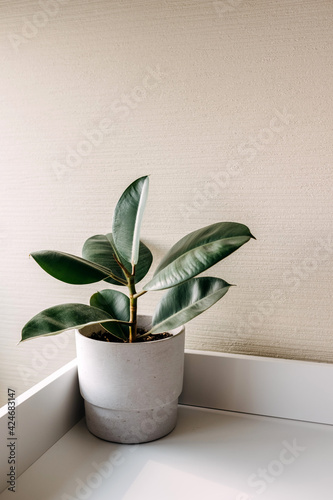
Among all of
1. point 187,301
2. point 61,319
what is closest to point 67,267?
point 61,319

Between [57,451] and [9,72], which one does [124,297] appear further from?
[9,72]

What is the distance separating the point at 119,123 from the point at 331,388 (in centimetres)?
64

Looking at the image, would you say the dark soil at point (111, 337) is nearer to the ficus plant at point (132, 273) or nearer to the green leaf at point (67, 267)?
the ficus plant at point (132, 273)

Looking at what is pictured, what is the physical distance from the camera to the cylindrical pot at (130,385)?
77 cm

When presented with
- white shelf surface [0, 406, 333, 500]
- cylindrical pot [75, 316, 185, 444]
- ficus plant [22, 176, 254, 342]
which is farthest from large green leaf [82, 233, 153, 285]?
white shelf surface [0, 406, 333, 500]

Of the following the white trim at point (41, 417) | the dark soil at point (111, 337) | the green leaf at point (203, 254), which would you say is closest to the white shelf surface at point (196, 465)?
the white trim at point (41, 417)

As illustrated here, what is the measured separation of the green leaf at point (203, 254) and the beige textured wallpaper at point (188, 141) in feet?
0.63

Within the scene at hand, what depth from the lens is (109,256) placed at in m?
0.88

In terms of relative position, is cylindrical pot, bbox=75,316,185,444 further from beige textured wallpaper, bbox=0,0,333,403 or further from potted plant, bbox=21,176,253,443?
beige textured wallpaper, bbox=0,0,333,403

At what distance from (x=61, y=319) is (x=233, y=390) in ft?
1.22

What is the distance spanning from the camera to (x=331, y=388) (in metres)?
0.86

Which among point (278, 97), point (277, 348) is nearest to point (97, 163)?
point (278, 97)

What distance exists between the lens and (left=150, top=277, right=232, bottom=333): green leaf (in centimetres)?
76

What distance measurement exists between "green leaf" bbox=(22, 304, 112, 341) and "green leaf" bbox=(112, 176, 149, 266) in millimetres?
105
